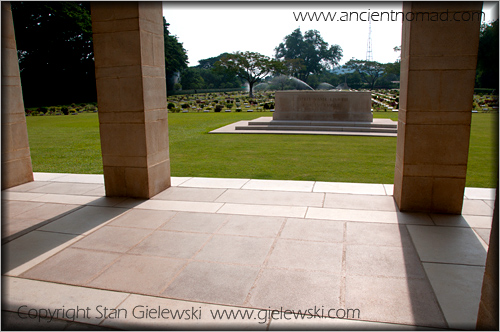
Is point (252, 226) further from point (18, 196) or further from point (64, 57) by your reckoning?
point (64, 57)

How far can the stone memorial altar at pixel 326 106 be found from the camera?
18844mm

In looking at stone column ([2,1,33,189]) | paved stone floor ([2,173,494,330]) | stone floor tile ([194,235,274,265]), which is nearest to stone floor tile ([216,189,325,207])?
paved stone floor ([2,173,494,330])

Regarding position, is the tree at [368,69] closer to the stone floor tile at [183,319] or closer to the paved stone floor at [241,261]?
the paved stone floor at [241,261]

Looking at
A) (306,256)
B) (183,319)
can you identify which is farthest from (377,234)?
(183,319)

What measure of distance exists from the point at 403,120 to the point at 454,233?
1.94 metres

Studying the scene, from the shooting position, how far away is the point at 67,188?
300 inches

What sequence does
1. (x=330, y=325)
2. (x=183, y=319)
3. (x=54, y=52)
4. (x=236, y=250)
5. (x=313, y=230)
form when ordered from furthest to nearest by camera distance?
(x=54, y=52) → (x=313, y=230) → (x=236, y=250) → (x=183, y=319) → (x=330, y=325)

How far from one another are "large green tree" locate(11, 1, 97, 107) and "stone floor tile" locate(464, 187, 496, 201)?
5178cm

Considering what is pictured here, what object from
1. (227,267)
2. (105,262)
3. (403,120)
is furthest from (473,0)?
(105,262)

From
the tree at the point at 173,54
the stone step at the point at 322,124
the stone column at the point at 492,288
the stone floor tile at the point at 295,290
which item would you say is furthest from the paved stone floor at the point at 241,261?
the tree at the point at 173,54

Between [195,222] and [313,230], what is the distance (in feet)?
5.79

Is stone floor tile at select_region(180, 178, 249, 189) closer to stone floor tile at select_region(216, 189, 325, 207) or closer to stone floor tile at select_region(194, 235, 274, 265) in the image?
stone floor tile at select_region(216, 189, 325, 207)

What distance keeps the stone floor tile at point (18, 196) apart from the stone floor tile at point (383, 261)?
5.87 meters

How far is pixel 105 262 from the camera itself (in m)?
4.40
